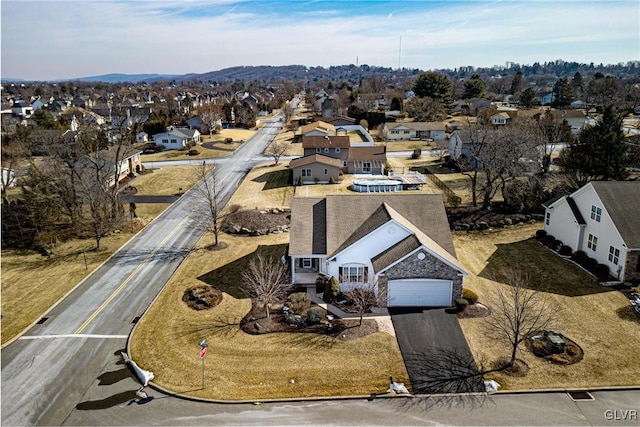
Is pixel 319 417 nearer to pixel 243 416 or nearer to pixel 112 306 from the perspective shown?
pixel 243 416

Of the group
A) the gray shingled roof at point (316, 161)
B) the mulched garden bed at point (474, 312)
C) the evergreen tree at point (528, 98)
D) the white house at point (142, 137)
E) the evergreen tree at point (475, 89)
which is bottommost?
the mulched garden bed at point (474, 312)

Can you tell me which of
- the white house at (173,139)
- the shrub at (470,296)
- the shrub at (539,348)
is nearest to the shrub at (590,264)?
the shrub at (470,296)

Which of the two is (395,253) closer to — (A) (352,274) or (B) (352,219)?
(A) (352,274)

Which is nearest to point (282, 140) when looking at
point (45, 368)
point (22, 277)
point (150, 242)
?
point (150, 242)

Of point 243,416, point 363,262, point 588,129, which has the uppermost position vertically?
point 588,129

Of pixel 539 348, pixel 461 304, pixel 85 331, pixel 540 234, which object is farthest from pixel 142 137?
pixel 539 348

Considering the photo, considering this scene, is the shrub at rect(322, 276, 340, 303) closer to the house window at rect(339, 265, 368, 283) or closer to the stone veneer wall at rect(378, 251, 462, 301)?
the house window at rect(339, 265, 368, 283)

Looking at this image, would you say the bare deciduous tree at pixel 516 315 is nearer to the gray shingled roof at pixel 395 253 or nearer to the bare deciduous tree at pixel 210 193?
the gray shingled roof at pixel 395 253
